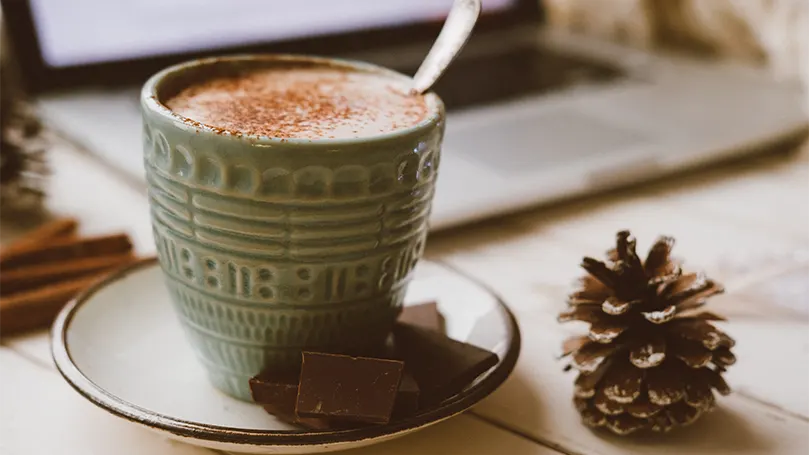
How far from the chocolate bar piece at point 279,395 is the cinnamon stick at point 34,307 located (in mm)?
216

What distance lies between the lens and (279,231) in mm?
440

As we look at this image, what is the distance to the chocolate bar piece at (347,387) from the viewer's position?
433mm

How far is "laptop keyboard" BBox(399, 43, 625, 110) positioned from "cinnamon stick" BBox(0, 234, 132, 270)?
460mm

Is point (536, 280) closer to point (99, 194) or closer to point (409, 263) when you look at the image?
point (409, 263)

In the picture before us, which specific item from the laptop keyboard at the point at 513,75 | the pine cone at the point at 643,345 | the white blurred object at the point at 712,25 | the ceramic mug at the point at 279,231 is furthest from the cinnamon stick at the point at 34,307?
the white blurred object at the point at 712,25

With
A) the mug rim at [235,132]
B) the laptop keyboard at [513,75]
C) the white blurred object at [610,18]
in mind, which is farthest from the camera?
the white blurred object at [610,18]

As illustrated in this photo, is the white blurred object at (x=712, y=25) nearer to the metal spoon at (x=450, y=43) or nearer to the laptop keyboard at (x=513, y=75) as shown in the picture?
the laptop keyboard at (x=513, y=75)

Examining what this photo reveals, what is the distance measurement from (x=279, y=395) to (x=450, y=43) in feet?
0.74

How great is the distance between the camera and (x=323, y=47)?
1057mm

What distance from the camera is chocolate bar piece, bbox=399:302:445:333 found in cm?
55

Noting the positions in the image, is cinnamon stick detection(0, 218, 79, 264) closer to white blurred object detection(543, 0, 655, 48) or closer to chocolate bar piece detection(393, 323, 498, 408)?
chocolate bar piece detection(393, 323, 498, 408)

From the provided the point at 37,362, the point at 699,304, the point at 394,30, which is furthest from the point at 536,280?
the point at 394,30

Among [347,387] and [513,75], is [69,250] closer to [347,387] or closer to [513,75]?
[347,387]

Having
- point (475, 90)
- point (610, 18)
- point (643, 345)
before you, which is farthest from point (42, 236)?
point (610, 18)
